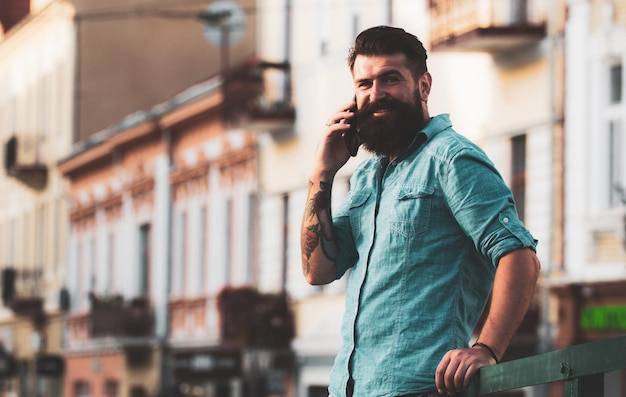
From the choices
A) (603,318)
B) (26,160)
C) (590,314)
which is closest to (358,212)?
(603,318)

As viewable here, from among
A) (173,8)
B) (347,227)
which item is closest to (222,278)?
(173,8)

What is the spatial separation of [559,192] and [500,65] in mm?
2150

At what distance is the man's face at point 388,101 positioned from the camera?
4.27 metres

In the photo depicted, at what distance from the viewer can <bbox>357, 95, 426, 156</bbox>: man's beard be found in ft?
14.1

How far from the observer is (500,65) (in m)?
21.8

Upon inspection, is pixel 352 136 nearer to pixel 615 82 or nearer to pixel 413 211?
pixel 413 211

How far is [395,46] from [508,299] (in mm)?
686

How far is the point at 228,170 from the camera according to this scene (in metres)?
32.7

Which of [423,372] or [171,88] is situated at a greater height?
[171,88]

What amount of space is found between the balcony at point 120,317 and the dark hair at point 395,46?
1282 inches

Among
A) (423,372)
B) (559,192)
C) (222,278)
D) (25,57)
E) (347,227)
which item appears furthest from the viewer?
(25,57)

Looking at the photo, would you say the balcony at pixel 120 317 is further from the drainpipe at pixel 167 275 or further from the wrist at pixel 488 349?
the wrist at pixel 488 349

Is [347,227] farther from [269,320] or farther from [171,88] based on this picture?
[171,88]

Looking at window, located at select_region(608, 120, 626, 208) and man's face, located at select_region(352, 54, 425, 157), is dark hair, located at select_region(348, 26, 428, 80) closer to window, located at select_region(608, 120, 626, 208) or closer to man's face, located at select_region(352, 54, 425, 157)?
man's face, located at select_region(352, 54, 425, 157)
